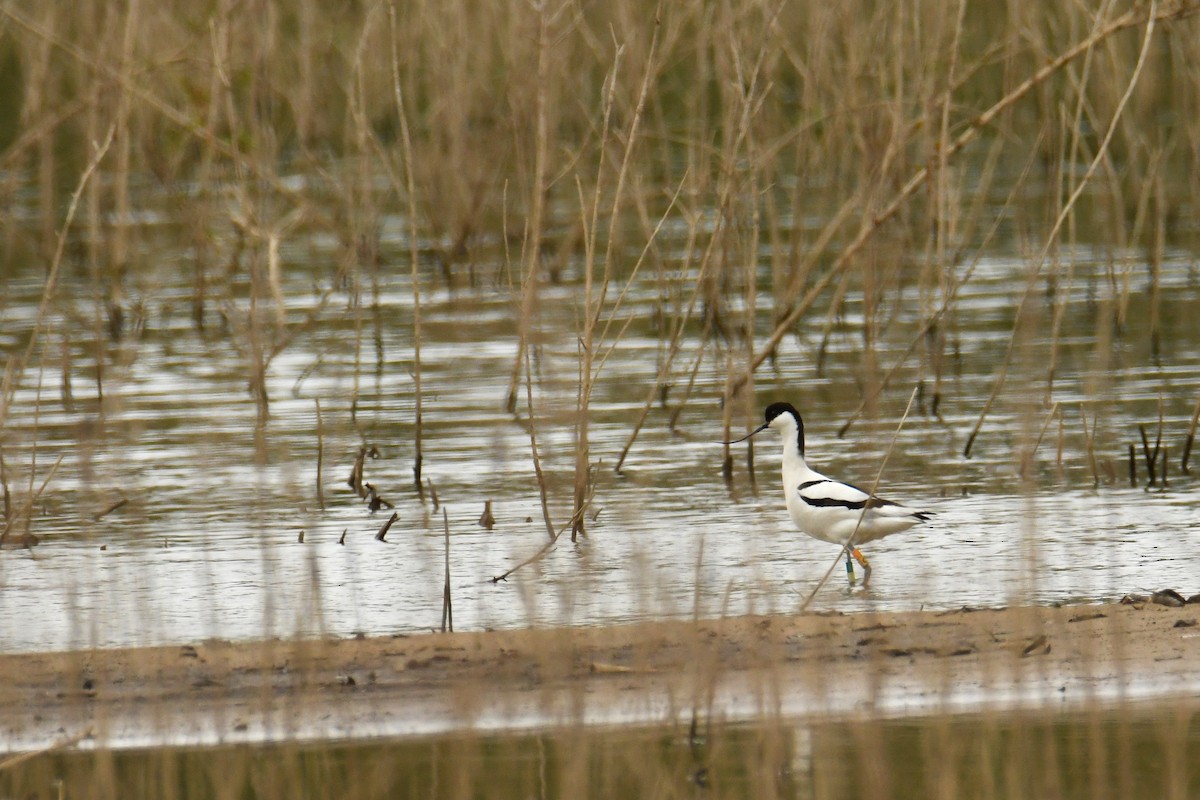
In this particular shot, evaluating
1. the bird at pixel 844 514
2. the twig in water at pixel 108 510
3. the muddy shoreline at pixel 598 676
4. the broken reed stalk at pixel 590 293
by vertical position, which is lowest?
the muddy shoreline at pixel 598 676

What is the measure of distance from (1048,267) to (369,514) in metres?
7.09

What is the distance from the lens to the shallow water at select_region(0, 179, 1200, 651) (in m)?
7.30

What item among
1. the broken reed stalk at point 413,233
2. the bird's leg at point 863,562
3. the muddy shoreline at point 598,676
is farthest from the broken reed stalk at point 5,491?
the bird's leg at point 863,562

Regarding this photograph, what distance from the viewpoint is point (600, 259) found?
16.1 meters

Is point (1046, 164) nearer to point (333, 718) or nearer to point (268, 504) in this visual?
point (268, 504)

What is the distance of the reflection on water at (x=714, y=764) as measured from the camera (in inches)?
203

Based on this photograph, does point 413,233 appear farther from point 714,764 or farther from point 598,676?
point 714,764

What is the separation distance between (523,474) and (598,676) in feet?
12.3

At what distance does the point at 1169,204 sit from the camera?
16.4 meters

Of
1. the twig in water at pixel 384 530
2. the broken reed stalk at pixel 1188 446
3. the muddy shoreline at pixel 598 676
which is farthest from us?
the broken reed stalk at pixel 1188 446

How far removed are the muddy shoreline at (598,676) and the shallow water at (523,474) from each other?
191 mm

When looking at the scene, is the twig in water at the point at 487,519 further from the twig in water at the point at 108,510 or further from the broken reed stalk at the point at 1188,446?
the broken reed stalk at the point at 1188,446

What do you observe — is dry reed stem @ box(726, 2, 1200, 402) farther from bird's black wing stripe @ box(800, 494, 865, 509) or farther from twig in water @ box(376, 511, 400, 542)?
twig in water @ box(376, 511, 400, 542)

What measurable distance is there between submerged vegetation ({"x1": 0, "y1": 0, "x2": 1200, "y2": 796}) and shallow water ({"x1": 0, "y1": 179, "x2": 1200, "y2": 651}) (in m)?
0.07
